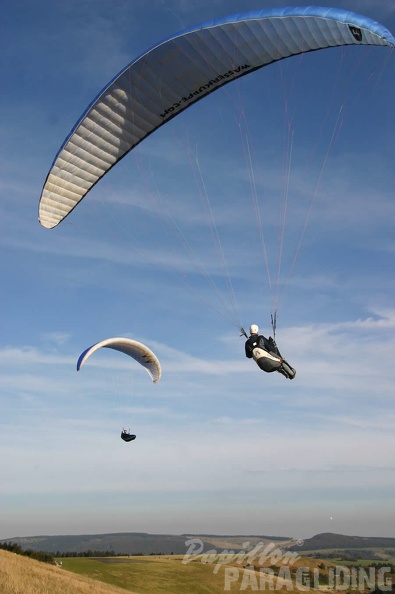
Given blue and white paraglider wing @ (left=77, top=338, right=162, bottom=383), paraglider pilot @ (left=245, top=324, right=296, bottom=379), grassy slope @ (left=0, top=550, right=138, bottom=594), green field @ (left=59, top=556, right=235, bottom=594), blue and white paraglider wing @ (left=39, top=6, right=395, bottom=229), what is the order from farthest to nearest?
green field @ (left=59, top=556, right=235, bottom=594), blue and white paraglider wing @ (left=77, top=338, right=162, bottom=383), grassy slope @ (left=0, top=550, right=138, bottom=594), paraglider pilot @ (left=245, top=324, right=296, bottom=379), blue and white paraglider wing @ (left=39, top=6, right=395, bottom=229)

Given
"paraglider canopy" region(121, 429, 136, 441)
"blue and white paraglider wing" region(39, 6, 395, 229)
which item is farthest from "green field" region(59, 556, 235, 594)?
"blue and white paraglider wing" region(39, 6, 395, 229)

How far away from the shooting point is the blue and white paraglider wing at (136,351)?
1142 inches

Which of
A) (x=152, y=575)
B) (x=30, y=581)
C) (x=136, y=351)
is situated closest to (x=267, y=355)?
(x=30, y=581)

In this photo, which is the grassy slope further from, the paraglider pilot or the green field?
the green field

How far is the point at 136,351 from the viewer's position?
31.3 meters

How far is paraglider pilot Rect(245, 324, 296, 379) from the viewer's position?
15727 millimetres

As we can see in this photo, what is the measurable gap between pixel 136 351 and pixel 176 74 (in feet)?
57.0

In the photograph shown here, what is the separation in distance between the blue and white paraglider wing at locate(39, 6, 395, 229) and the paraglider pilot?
758 centimetres

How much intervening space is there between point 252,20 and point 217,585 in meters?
42.1

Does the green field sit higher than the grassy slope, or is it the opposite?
the grassy slope

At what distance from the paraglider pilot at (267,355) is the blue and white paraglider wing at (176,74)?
7579 mm

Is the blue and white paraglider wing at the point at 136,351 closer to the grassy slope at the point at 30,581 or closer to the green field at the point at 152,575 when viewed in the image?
the grassy slope at the point at 30,581

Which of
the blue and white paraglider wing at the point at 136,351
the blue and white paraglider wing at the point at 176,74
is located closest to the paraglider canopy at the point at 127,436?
the blue and white paraglider wing at the point at 136,351

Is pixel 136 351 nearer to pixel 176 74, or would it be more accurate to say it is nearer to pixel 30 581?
pixel 30 581
